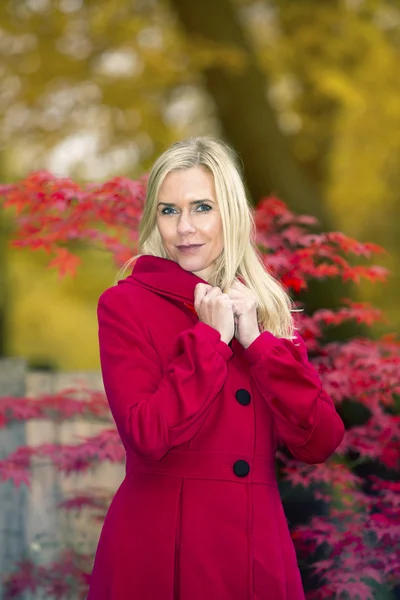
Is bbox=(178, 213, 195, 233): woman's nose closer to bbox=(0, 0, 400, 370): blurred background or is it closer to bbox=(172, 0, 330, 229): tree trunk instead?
bbox=(172, 0, 330, 229): tree trunk

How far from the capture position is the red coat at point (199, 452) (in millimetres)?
1886

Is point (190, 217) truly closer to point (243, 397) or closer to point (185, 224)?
point (185, 224)

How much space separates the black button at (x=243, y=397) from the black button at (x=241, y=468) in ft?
0.47

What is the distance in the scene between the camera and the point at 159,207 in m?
2.11

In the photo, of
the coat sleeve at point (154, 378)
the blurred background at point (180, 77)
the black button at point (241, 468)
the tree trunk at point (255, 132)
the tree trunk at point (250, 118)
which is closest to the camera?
the coat sleeve at point (154, 378)

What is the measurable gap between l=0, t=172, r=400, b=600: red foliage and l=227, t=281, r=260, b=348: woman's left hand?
1733 mm

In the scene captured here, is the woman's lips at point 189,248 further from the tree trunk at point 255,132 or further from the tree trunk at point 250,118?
the tree trunk at point 250,118

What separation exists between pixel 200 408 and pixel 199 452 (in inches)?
6.5

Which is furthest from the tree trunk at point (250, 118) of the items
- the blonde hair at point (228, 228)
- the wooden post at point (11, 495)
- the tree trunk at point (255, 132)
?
the blonde hair at point (228, 228)

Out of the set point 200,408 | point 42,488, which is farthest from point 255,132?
point 200,408

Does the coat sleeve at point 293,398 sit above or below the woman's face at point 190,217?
below

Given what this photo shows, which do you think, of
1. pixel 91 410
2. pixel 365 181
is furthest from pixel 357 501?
pixel 365 181

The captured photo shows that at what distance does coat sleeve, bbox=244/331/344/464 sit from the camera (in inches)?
77.7

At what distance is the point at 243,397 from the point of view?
2033mm
